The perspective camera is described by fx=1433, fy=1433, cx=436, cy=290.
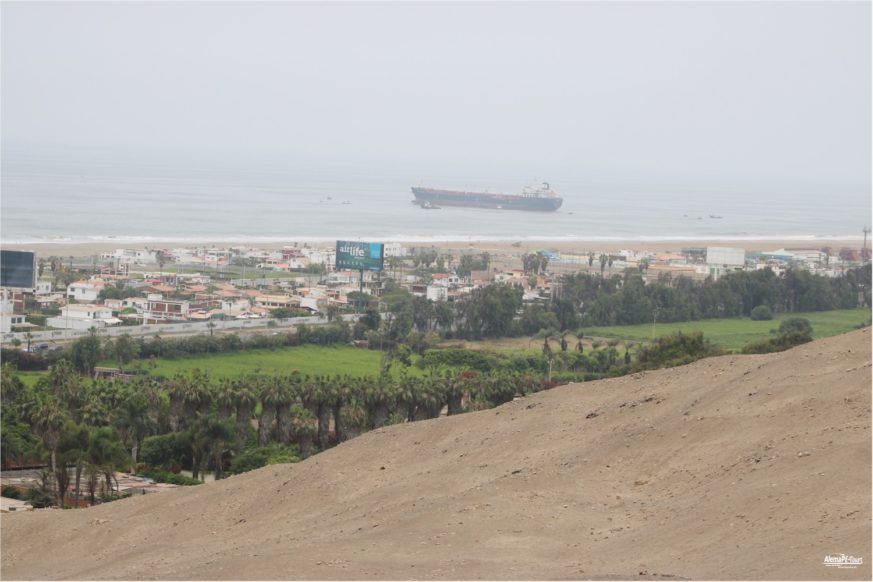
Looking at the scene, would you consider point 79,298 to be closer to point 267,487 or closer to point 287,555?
point 267,487

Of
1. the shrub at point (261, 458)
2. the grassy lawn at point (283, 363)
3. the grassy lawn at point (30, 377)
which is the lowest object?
the shrub at point (261, 458)

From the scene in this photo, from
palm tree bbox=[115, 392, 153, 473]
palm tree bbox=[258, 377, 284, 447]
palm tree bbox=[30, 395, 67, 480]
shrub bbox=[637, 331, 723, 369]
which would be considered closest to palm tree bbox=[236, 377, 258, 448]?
palm tree bbox=[258, 377, 284, 447]

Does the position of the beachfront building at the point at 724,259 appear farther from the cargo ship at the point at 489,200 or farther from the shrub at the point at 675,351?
the cargo ship at the point at 489,200

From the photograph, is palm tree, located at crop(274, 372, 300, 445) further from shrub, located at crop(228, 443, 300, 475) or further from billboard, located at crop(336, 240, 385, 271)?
billboard, located at crop(336, 240, 385, 271)

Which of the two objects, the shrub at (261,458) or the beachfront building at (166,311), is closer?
the shrub at (261,458)

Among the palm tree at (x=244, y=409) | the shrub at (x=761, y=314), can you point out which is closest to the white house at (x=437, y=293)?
the shrub at (x=761, y=314)

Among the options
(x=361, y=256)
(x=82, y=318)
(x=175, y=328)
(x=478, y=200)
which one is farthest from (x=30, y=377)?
(x=478, y=200)
